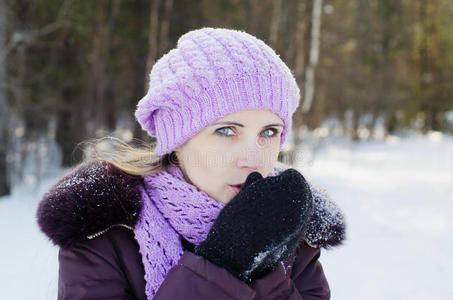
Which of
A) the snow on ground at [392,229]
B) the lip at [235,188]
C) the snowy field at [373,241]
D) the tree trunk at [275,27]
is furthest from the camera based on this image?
the tree trunk at [275,27]

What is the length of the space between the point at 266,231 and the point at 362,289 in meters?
→ 2.83

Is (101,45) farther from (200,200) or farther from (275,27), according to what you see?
(200,200)

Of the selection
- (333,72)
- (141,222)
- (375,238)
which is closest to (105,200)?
(141,222)

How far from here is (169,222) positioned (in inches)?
62.1

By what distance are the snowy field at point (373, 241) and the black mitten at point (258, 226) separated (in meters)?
0.96

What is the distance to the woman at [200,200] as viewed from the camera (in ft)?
4.25

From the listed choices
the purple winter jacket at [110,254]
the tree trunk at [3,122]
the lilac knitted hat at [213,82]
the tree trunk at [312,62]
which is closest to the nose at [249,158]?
the lilac knitted hat at [213,82]

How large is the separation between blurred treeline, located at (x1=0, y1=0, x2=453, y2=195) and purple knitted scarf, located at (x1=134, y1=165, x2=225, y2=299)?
3.46 feet

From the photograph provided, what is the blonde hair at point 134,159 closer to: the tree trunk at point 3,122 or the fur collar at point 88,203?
the fur collar at point 88,203

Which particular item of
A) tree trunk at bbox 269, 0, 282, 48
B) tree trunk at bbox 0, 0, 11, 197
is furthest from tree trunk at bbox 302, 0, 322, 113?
tree trunk at bbox 0, 0, 11, 197

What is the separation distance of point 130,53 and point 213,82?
9552mm

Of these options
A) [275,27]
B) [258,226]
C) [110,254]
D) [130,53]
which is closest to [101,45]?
[130,53]

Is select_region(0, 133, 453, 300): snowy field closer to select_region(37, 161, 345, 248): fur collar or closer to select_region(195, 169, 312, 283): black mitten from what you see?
select_region(37, 161, 345, 248): fur collar

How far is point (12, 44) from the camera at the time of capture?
248 inches
